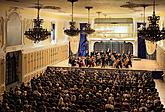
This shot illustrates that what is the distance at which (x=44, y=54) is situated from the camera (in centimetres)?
2834

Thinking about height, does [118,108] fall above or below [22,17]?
below

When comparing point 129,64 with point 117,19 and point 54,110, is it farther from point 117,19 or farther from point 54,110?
point 54,110

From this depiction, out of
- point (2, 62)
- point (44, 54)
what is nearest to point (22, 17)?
point (2, 62)

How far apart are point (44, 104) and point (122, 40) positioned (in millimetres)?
25452

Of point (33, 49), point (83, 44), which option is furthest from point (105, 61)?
point (83, 44)

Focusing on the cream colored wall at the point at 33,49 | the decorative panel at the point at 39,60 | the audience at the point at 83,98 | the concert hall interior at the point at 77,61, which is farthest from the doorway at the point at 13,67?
the audience at the point at 83,98

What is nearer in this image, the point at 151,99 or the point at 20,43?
the point at 151,99

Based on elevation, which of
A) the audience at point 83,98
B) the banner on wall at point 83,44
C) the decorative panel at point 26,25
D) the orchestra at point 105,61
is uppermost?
the decorative panel at point 26,25

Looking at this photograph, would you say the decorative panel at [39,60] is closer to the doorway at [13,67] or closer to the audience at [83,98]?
the doorway at [13,67]

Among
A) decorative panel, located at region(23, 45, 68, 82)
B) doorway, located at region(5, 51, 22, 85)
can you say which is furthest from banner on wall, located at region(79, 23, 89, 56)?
doorway, located at region(5, 51, 22, 85)

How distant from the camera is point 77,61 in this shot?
2908 centimetres

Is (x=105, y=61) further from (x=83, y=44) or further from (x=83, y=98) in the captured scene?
(x=83, y=98)

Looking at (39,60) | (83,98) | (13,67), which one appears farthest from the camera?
(39,60)

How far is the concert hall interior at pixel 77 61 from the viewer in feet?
43.5
